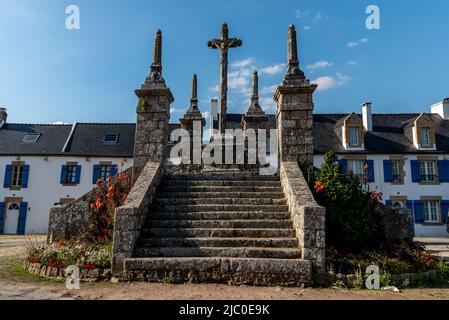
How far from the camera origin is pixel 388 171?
21.2 metres

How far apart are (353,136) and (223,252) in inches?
749

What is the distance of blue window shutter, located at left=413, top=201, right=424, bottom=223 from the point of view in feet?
66.6

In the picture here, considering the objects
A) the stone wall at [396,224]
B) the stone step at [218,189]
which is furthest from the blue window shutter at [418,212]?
the stone step at [218,189]

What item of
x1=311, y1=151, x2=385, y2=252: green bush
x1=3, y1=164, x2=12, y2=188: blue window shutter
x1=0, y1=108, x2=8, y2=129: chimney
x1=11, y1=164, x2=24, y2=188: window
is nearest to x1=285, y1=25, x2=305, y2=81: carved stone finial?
x1=311, y1=151, x2=385, y2=252: green bush

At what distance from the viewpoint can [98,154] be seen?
73.4 ft

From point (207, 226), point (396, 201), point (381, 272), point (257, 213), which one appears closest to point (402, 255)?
point (381, 272)

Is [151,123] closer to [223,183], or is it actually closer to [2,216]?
[223,183]

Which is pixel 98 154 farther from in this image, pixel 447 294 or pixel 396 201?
pixel 447 294

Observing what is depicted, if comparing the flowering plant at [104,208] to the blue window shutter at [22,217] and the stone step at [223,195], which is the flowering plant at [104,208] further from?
the blue window shutter at [22,217]

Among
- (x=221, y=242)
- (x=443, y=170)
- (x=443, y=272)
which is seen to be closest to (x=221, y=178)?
(x=221, y=242)

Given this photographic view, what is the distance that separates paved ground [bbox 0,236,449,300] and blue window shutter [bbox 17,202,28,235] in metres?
18.3

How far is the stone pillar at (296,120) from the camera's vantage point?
25.0 feet

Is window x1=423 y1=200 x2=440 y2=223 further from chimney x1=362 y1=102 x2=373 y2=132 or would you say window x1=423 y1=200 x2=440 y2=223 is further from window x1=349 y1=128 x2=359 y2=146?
chimney x1=362 y1=102 x2=373 y2=132
